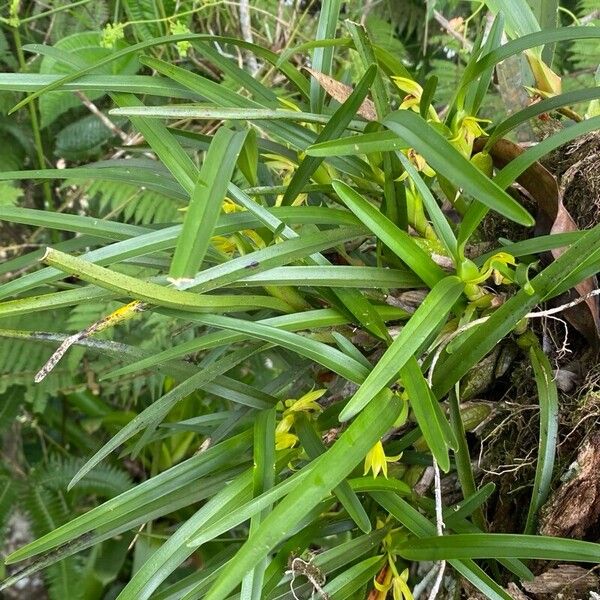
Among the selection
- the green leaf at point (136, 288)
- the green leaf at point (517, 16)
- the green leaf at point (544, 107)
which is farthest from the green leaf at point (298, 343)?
the green leaf at point (517, 16)

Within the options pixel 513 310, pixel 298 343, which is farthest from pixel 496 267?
pixel 298 343

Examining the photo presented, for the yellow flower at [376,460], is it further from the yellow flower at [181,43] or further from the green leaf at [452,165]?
the yellow flower at [181,43]

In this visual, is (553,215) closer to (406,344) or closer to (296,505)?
(406,344)

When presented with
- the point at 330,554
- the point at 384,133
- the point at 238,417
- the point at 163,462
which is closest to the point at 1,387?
the point at 163,462

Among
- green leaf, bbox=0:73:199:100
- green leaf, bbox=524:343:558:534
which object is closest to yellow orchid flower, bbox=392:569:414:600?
green leaf, bbox=524:343:558:534

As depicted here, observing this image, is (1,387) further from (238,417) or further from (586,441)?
(586,441)

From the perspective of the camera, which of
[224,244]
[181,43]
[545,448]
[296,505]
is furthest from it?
[181,43]

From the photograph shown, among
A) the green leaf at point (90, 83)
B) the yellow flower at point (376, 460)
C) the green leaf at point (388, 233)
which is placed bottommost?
the yellow flower at point (376, 460)
